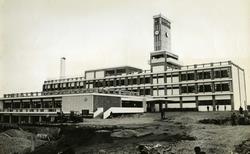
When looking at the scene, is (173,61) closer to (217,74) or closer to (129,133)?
(217,74)

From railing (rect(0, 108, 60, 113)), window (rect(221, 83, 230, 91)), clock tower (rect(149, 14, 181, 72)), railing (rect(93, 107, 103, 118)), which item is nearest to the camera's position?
railing (rect(93, 107, 103, 118))

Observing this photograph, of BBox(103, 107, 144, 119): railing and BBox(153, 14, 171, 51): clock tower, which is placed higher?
BBox(153, 14, 171, 51): clock tower

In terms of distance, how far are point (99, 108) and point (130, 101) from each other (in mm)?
9078

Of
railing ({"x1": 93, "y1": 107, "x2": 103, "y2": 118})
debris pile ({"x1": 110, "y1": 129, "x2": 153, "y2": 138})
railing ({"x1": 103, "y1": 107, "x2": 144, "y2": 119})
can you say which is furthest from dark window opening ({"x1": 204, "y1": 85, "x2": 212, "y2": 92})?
debris pile ({"x1": 110, "y1": 129, "x2": 153, "y2": 138})

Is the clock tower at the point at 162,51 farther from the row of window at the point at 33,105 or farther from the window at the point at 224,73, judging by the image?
the row of window at the point at 33,105

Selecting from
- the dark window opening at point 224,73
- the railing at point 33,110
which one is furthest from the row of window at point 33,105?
the dark window opening at point 224,73

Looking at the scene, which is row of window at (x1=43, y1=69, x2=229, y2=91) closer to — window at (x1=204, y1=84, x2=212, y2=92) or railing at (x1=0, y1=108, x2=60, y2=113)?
window at (x1=204, y1=84, x2=212, y2=92)

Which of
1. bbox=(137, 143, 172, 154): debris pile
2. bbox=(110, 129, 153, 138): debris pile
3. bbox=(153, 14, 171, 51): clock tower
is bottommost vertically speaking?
bbox=(137, 143, 172, 154): debris pile

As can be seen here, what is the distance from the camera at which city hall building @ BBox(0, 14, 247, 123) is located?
3234 cm

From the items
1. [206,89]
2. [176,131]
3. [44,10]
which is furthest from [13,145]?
[206,89]

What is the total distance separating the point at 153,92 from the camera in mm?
44344

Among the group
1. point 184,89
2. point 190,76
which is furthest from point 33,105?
point 190,76

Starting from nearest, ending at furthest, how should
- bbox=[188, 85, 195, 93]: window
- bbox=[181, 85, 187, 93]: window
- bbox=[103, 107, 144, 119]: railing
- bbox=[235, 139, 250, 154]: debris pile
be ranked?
bbox=[235, 139, 250, 154]: debris pile, bbox=[103, 107, 144, 119]: railing, bbox=[188, 85, 195, 93]: window, bbox=[181, 85, 187, 93]: window

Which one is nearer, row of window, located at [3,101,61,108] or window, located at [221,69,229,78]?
row of window, located at [3,101,61,108]
